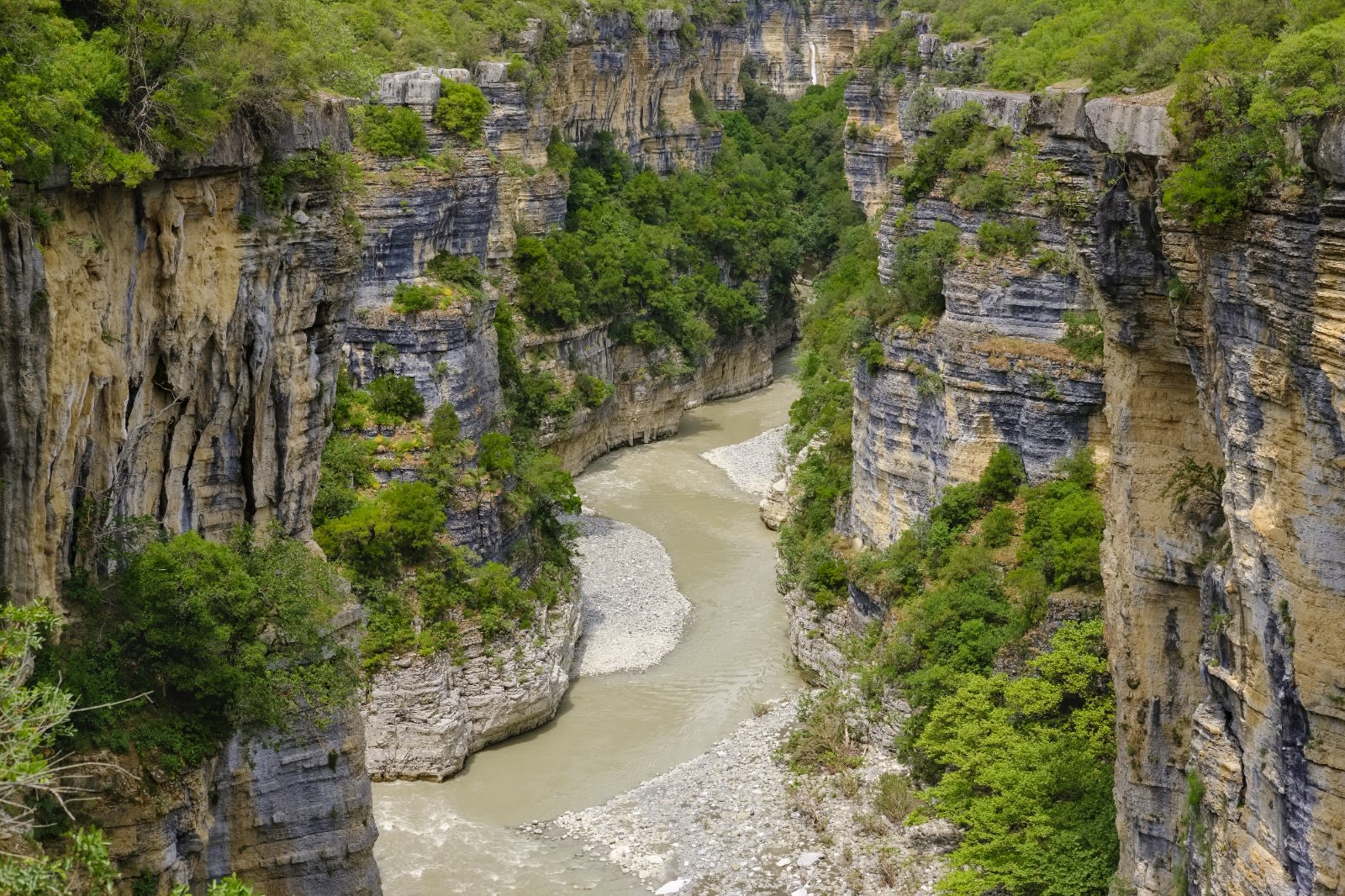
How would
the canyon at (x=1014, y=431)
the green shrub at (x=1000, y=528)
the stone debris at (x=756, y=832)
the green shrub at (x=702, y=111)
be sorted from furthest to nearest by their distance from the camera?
the green shrub at (x=702, y=111) < the green shrub at (x=1000, y=528) < the stone debris at (x=756, y=832) < the canyon at (x=1014, y=431)

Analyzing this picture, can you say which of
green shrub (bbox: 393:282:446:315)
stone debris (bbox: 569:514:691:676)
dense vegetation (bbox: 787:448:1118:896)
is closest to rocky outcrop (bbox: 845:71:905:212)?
stone debris (bbox: 569:514:691:676)

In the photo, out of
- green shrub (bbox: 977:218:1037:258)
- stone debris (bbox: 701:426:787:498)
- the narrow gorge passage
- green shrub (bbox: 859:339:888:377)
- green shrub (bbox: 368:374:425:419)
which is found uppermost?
green shrub (bbox: 977:218:1037:258)

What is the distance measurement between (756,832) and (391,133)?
17.0m

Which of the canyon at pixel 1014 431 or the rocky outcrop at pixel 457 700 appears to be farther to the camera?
the rocky outcrop at pixel 457 700

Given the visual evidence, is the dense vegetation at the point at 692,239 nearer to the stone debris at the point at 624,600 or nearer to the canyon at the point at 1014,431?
the stone debris at the point at 624,600

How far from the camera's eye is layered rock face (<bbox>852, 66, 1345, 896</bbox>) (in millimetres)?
15680

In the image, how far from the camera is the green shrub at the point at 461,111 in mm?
37406

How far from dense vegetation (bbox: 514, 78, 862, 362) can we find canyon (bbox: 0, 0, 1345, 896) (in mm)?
19875

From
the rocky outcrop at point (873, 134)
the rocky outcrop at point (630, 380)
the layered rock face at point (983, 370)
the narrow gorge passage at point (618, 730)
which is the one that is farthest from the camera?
the rocky outcrop at point (873, 134)

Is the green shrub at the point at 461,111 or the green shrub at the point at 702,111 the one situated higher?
the green shrub at the point at 461,111

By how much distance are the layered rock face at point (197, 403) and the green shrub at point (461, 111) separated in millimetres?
17406

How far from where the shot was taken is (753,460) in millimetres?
52656

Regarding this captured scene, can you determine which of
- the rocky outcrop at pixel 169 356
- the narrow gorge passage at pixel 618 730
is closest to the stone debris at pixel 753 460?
the narrow gorge passage at pixel 618 730

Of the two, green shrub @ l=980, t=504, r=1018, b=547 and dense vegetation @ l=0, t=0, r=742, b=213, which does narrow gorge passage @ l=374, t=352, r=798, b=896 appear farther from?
dense vegetation @ l=0, t=0, r=742, b=213
